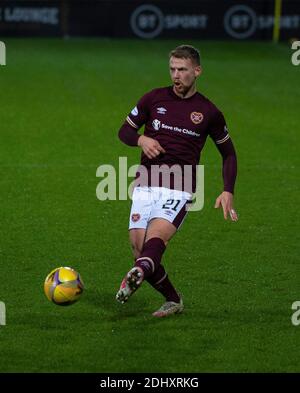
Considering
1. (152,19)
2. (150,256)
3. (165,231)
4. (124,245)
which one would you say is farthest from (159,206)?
(152,19)

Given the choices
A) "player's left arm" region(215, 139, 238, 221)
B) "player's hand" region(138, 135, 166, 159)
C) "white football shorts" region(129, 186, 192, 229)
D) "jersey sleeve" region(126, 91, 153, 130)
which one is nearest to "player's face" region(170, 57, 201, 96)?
"jersey sleeve" region(126, 91, 153, 130)

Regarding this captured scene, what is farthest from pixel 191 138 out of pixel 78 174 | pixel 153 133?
pixel 78 174

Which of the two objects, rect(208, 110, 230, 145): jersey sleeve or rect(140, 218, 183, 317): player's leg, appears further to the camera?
rect(208, 110, 230, 145): jersey sleeve

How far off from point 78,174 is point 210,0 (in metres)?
18.3

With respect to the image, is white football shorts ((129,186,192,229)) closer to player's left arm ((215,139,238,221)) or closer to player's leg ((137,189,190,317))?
player's leg ((137,189,190,317))

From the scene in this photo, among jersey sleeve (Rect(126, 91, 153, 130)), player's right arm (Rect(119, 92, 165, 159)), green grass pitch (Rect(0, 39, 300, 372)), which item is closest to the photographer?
green grass pitch (Rect(0, 39, 300, 372))

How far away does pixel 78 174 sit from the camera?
48.2ft

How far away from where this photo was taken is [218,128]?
348 inches

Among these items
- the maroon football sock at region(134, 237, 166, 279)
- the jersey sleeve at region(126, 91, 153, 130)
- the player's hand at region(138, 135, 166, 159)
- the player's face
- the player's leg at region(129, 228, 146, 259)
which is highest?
the player's face

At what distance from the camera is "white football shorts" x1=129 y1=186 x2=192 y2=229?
28.3ft

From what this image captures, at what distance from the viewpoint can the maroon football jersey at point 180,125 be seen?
28.8 ft

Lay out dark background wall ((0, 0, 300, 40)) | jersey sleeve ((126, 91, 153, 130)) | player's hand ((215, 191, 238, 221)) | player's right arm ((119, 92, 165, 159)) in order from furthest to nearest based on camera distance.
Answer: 1. dark background wall ((0, 0, 300, 40))
2. jersey sleeve ((126, 91, 153, 130))
3. player's right arm ((119, 92, 165, 159))
4. player's hand ((215, 191, 238, 221))

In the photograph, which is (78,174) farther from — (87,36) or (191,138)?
(87,36)

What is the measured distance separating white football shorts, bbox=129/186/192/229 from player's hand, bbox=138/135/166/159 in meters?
0.44
